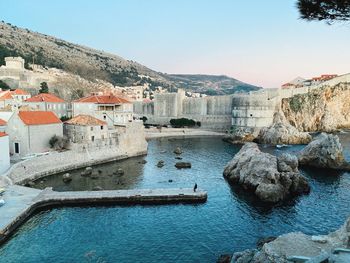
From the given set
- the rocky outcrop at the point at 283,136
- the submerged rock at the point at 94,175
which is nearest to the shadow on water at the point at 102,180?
the submerged rock at the point at 94,175

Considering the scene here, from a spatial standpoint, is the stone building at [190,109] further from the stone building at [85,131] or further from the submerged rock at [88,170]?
the submerged rock at [88,170]

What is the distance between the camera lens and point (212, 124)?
7231cm

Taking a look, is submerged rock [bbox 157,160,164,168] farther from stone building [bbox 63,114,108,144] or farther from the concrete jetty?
the concrete jetty

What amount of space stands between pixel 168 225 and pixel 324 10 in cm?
1402

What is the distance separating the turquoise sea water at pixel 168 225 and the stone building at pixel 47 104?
58.7 ft

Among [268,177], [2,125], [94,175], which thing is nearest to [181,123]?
[94,175]

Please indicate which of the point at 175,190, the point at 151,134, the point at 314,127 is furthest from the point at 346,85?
the point at 175,190

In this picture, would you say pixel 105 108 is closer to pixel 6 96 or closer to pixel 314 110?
pixel 6 96

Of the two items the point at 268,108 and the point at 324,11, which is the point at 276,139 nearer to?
the point at 268,108

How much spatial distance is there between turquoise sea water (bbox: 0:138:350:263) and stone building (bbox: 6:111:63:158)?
529cm

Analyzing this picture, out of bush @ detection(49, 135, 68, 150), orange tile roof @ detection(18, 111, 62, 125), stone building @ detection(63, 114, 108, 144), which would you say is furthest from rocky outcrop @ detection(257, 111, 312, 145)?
orange tile roof @ detection(18, 111, 62, 125)

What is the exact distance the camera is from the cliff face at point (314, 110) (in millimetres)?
68562

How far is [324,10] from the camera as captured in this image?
1216 centimetres

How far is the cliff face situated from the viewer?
6856cm
